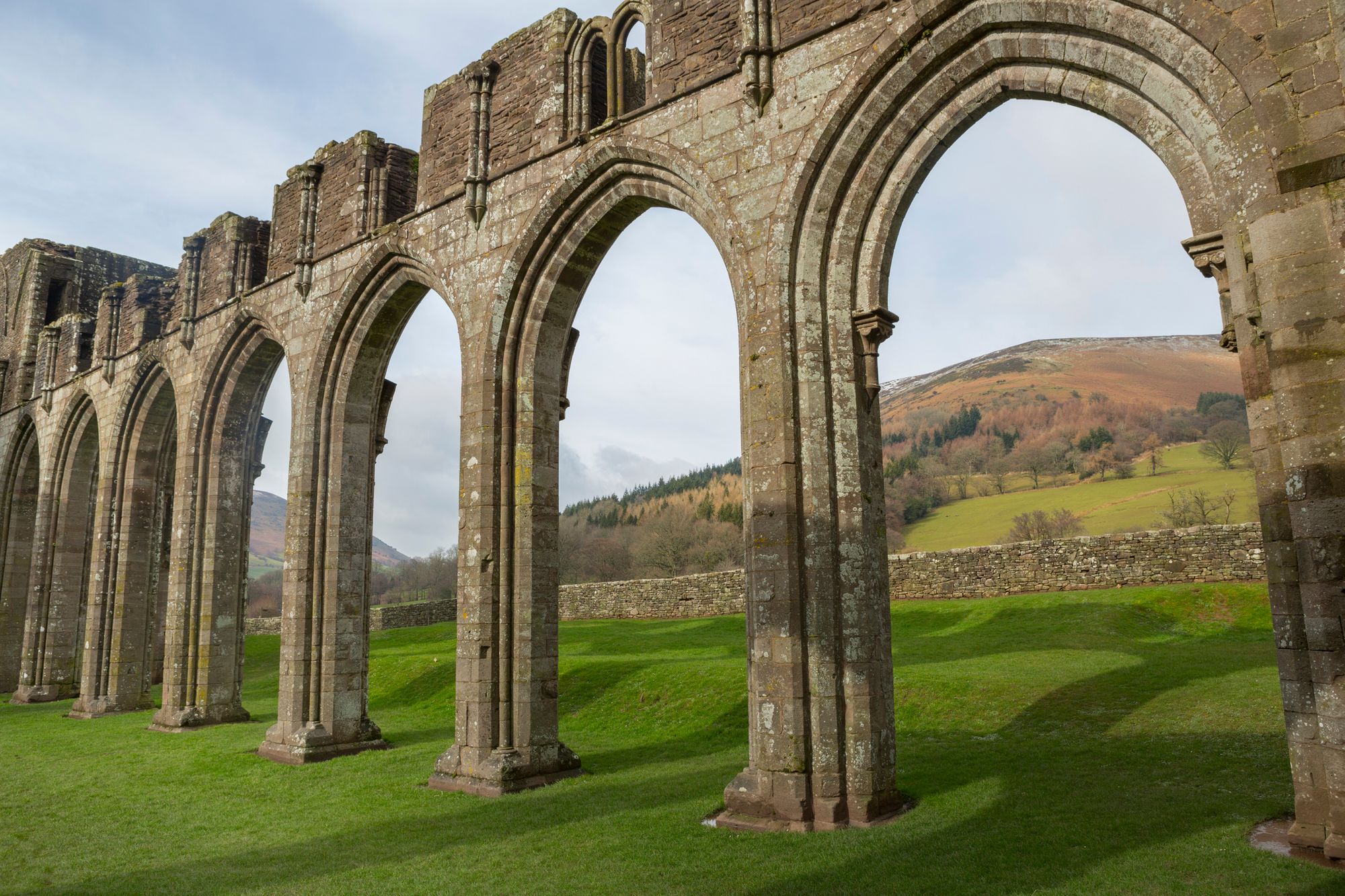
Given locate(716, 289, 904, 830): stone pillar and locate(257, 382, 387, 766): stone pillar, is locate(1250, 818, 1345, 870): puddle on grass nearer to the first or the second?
locate(716, 289, 904, 830): stone pillar

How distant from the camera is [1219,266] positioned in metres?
5.06

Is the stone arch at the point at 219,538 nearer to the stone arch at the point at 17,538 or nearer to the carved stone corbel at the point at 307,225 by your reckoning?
the carved stone corbel at the point at 307,225

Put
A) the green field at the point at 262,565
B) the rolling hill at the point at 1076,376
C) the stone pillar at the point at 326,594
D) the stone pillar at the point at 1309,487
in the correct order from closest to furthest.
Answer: the stone pillar at the point at 1309,487 → the stone pillar at the point at 326,594 → the rolling hill at the point at 1076,376 → the green field at the point at 262,565

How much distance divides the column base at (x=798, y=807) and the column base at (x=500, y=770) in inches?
93.2

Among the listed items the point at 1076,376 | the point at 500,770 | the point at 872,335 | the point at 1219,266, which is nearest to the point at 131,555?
the point at 500,770

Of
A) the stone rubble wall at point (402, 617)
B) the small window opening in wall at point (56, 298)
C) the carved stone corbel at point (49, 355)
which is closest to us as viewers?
the carved stone corbel at point (49, 355)

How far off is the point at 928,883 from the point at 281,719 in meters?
8.09

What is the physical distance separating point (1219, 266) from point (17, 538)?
23.3 metres

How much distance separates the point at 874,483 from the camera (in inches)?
258

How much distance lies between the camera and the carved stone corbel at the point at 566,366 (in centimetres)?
909

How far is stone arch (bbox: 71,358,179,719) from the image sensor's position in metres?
14.5

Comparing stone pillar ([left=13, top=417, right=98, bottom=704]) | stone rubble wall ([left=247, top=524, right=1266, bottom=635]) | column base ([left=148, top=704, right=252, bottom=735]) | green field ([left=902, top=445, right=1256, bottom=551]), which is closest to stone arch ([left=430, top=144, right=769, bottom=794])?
column base ([left=148, top=704, right=252, bottom=735])

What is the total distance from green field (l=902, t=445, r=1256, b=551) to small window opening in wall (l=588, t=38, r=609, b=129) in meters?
26.8

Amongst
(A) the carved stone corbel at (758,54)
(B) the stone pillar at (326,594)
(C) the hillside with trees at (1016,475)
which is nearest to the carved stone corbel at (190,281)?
(B) the stone pillar at (326,594)
